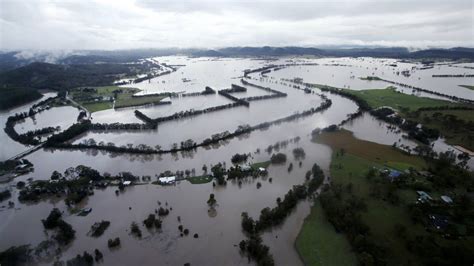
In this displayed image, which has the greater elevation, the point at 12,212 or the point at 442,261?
the point at 442,261

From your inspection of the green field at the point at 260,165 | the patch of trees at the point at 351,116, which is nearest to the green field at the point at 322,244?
the green field at the point at 260,165

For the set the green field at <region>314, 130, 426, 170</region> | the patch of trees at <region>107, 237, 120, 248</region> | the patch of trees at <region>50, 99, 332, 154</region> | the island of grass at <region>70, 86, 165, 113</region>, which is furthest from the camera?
the island of grass at <region>70, 86, 165, 113</region>

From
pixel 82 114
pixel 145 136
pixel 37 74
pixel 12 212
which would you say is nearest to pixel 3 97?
pixel 82 114

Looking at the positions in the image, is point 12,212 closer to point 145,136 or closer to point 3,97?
point 145,136

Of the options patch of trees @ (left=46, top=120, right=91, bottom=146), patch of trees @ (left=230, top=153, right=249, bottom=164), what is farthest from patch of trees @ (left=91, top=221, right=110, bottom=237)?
patch of trees @ (left=46, top=120, right=91, bottom=146)

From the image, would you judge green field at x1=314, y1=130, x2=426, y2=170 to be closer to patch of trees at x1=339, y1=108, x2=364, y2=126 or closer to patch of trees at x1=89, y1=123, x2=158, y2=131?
patch of trees at x1=339, y1=108, x2=364, y2=126

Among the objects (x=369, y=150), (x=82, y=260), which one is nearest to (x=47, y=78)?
(x=82, y=260)

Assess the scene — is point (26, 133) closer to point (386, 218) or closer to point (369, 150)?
point (386, 218)
